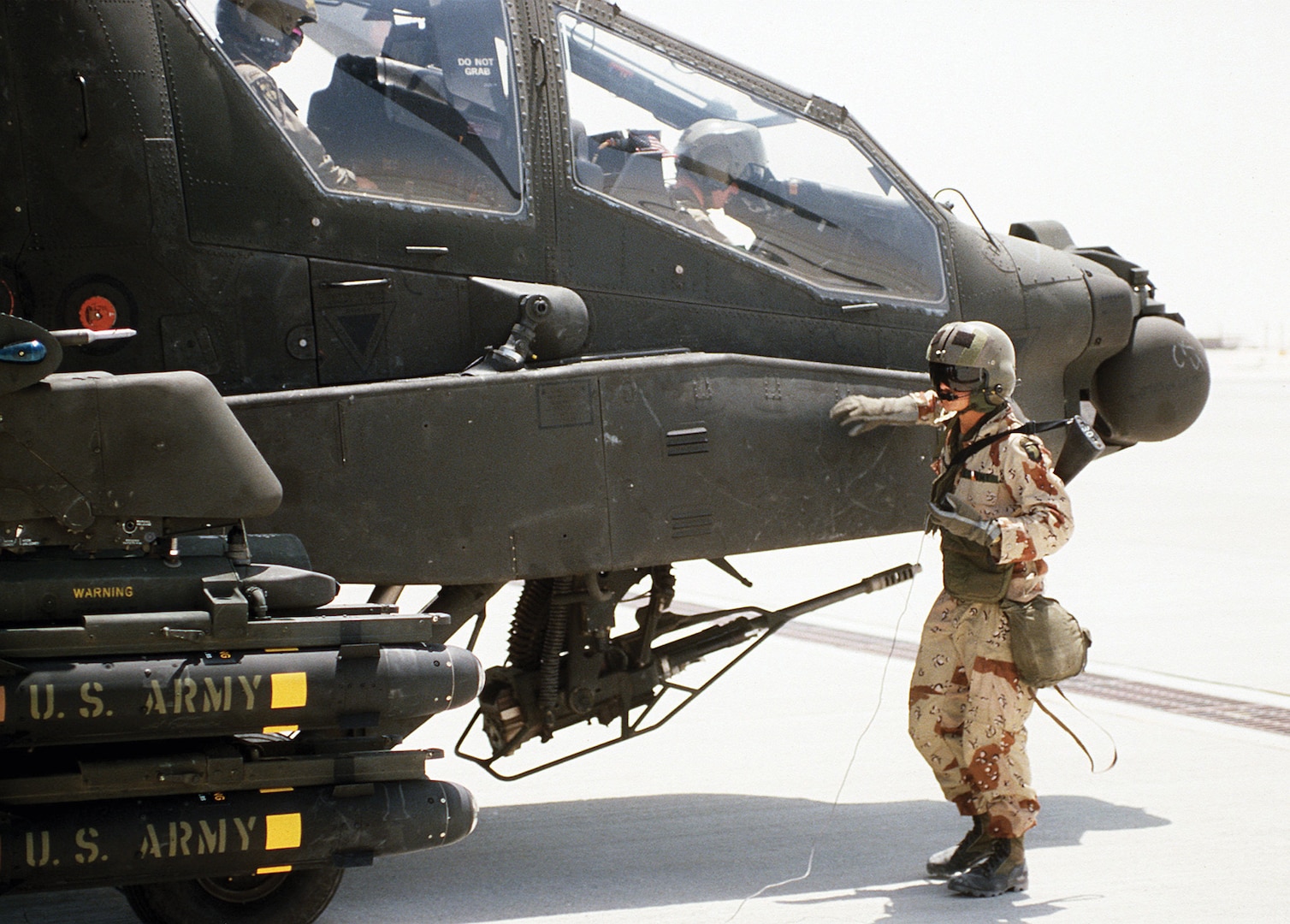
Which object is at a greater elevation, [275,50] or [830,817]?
[275,50]

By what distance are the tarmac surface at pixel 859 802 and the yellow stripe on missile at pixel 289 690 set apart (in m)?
0.93

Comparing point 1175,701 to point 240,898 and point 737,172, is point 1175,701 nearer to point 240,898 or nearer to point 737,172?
point 737,172

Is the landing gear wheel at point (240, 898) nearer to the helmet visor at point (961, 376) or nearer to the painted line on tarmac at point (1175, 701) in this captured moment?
the helmet visor at point (961, 376)

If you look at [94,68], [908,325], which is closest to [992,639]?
[908,325]

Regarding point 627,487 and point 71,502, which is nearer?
point 71,502

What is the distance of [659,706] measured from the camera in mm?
7480

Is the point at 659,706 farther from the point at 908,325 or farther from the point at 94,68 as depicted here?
the point at 94,68

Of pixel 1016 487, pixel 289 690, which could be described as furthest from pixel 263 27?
pixel 1016 487

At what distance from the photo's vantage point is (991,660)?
4598 millimetres

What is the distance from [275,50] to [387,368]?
0.97 metres

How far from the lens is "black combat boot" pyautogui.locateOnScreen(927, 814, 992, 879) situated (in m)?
4.58

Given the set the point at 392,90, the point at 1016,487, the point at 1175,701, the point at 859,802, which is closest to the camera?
the point at 392,90

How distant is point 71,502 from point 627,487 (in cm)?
150

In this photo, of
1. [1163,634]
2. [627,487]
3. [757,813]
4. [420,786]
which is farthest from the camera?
[1163,634]
